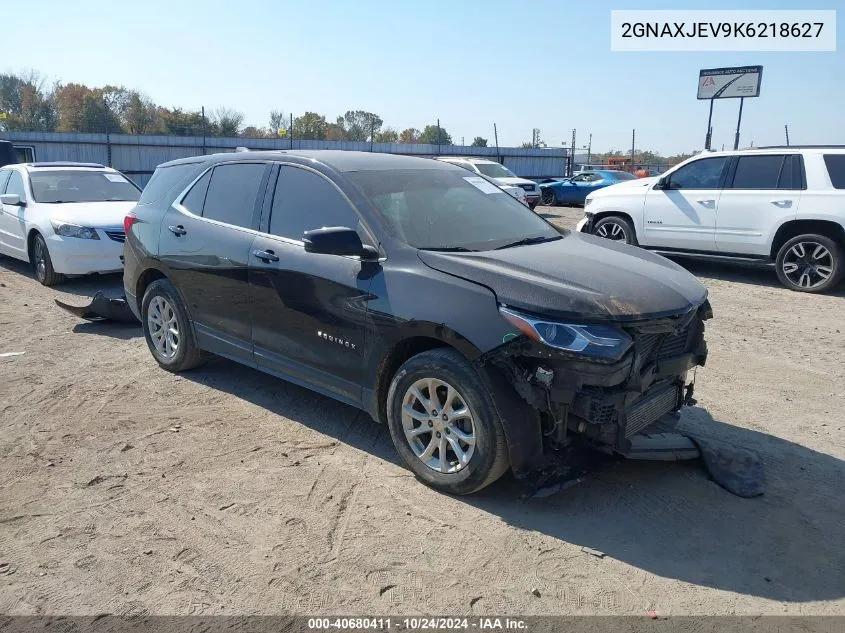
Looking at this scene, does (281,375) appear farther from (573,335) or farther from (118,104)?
(118,104)

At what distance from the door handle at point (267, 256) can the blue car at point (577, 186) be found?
19.3 metres

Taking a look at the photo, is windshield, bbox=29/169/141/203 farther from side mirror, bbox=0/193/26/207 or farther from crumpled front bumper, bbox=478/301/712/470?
crumpled front bumper, bbox=478/301/712/470

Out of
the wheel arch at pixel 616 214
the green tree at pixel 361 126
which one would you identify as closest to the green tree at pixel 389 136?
the green tree at pixel 361 126

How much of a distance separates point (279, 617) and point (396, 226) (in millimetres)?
2270

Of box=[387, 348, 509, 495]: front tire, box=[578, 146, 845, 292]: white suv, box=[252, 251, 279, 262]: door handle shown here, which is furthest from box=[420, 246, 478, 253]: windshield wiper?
box=[578, 146, 845, 292]: white suv

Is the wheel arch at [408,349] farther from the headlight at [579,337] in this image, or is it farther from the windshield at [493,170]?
the windshield at [493,170]

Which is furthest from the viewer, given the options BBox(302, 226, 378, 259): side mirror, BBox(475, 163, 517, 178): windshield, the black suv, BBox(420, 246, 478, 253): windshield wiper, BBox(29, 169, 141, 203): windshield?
BBox(475, 163, 517, 178): windshield

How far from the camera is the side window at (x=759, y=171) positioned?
31.3ft

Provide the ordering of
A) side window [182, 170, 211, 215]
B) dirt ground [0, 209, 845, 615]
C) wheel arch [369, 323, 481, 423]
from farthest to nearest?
side window [182, 170, 211, 215]
wheel arch [369, 323, 481, 423]
dirt ground [0, 209, 845, 615]

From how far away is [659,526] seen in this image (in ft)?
11.5

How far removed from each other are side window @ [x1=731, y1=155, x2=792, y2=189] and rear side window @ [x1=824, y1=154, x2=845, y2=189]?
48cm

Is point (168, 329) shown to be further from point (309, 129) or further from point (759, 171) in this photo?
point (309, 129)

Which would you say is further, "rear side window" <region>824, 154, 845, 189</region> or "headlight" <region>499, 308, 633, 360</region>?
"rear side window" <region>824, 154, 845, 189</region>

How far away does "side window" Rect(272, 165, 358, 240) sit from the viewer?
4345 millimetres
